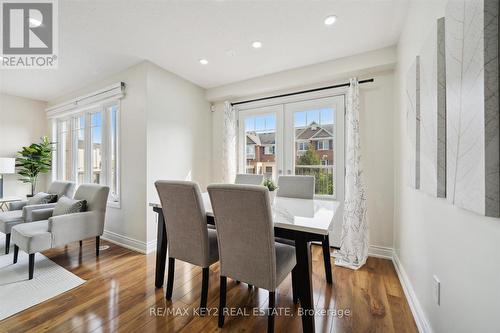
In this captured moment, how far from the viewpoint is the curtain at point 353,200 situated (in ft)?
8.30

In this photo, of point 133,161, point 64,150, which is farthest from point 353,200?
point 64,150

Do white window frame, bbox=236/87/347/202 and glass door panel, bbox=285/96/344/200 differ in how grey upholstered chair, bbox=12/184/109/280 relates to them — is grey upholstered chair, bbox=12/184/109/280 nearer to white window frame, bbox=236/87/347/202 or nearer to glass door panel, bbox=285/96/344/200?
white window frame, bbox=236/87/347/202

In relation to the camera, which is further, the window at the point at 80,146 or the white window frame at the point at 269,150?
the window at the point at 80,146

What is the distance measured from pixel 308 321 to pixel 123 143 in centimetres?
309

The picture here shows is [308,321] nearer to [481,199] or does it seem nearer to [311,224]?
[311,224]

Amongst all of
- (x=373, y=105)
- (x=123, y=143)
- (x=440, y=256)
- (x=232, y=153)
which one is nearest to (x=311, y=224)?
(x=440, y=256)

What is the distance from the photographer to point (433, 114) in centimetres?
119

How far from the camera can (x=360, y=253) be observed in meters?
2.52

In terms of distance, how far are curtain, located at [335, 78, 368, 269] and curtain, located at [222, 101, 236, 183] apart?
1784mm

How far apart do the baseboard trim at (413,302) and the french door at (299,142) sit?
87 cm

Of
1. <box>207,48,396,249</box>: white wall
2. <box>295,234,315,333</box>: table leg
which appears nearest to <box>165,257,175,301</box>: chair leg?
<box>295,234,315,333</box>: table leg

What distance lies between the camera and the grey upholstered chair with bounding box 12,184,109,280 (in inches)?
84.7

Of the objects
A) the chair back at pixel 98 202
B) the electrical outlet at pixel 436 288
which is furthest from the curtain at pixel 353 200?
the chair back at pixel 98 202

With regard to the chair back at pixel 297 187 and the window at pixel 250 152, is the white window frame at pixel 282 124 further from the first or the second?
the chair back at pixel 297 187
